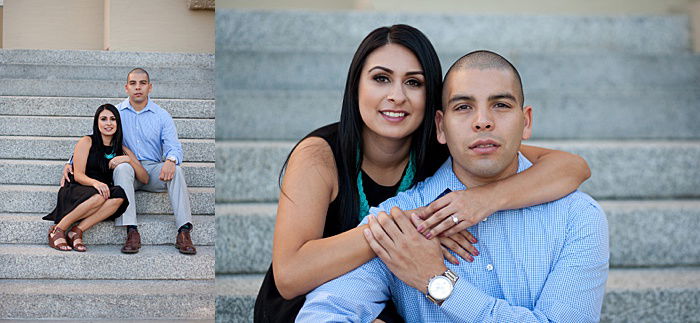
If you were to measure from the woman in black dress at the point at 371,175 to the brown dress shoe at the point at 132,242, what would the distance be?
6.78ft

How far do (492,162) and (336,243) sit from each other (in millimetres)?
295

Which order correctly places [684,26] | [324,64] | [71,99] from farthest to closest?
[71,99] → [684,26] → [324,64]

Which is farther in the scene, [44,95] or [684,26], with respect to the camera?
[44,95]

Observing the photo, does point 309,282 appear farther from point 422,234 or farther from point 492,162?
point 492,162

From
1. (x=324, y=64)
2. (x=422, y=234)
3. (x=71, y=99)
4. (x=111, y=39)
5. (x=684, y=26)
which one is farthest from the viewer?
(x=71, y=99)

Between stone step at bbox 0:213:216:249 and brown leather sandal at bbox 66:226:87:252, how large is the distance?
57 millimetres

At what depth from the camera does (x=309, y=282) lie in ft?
4.01

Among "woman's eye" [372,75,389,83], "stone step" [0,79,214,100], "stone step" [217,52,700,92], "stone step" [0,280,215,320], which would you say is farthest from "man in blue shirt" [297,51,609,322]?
"stone step" [0,79,214,100]

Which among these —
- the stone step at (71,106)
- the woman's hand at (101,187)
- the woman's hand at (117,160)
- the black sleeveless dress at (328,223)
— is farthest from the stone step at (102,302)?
the black sleeveless dress at (328,223)

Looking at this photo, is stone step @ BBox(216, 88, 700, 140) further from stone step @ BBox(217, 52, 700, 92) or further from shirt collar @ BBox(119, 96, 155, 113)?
shirt collar @ BBox(119, 96, 155, 113)

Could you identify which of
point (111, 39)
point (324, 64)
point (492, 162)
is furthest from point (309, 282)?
point (111, 39)

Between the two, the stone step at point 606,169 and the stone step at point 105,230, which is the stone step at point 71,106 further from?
the stone step at point 606,169

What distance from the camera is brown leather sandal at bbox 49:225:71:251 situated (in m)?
3.33

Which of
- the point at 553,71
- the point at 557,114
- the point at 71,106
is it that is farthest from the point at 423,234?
the point at 71,106
